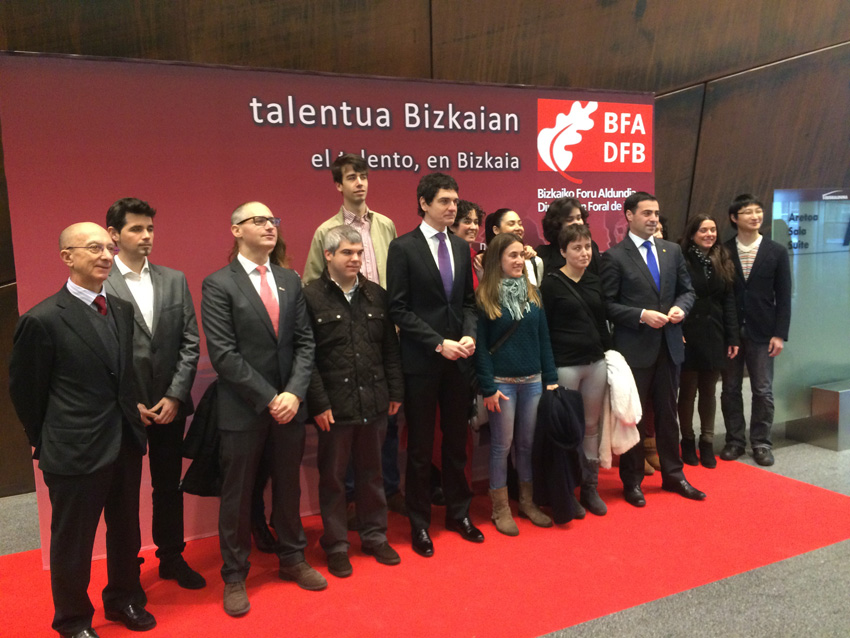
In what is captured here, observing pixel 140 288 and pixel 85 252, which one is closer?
pixel 85 252

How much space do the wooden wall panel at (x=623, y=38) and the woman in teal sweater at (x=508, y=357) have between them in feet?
6.79

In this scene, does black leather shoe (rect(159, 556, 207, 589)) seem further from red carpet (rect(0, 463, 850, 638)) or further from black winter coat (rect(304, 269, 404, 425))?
black winter coat (rect(304, 269, 404, 425))

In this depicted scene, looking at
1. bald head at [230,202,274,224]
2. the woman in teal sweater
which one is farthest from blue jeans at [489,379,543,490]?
bald head at [230,202,274,224]

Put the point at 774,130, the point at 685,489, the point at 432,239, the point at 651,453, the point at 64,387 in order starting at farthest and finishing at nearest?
the point at 774,130 < the point at 651,453 < the point at 685,489 < the point at 432,239 < the point at 64,387

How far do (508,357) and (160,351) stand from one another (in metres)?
1.69

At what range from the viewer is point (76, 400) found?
247 cm

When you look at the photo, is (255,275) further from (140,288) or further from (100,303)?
(100,303)

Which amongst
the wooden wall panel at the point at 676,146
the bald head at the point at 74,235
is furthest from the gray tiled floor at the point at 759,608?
the wooden wall panel at the point at 676,146

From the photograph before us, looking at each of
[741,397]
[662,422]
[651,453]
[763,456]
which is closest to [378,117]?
[662,422]

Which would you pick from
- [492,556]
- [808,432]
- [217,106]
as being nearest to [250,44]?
[217,106]

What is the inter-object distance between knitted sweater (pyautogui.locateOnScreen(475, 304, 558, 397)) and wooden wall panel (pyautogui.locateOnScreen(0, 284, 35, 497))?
3130mm

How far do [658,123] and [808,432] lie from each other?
2855 millimetres

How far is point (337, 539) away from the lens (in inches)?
126

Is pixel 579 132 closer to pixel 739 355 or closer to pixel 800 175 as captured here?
pixel 739 355
